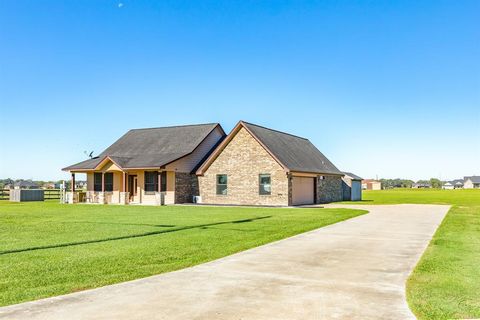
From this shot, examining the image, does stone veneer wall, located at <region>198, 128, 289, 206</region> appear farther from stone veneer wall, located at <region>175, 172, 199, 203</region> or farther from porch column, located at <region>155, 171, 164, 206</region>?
porch column, located at <region>155, 171, 164, 206</region>

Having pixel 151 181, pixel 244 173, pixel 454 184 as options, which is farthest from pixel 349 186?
pixel 454 184

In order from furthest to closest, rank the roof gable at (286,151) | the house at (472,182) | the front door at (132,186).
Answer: the house at (472,182) < the front door at (132,186) < the roof gable at (286,151)

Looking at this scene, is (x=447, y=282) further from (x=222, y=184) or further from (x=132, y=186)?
(x=132, y=186)

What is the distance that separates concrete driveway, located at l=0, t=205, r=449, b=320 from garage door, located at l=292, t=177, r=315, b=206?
21703 mm

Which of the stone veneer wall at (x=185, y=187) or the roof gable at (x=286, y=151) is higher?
the roof gable at (x=286, y=151)

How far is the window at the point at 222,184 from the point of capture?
33781mm

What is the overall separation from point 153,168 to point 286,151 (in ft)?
34.5

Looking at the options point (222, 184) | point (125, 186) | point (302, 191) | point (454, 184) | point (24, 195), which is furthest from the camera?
point (454, 184)

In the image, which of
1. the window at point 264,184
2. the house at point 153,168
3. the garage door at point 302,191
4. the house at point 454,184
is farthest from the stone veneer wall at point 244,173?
the house at point 454,184

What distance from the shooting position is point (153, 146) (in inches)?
1503

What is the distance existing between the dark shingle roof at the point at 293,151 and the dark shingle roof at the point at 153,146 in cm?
545

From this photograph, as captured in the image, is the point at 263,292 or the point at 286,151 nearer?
the point at 263,292

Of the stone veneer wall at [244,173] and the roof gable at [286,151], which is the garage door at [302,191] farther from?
the stone veneer wall at [244,173]

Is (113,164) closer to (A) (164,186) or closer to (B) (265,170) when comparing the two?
(A) (164,186)
